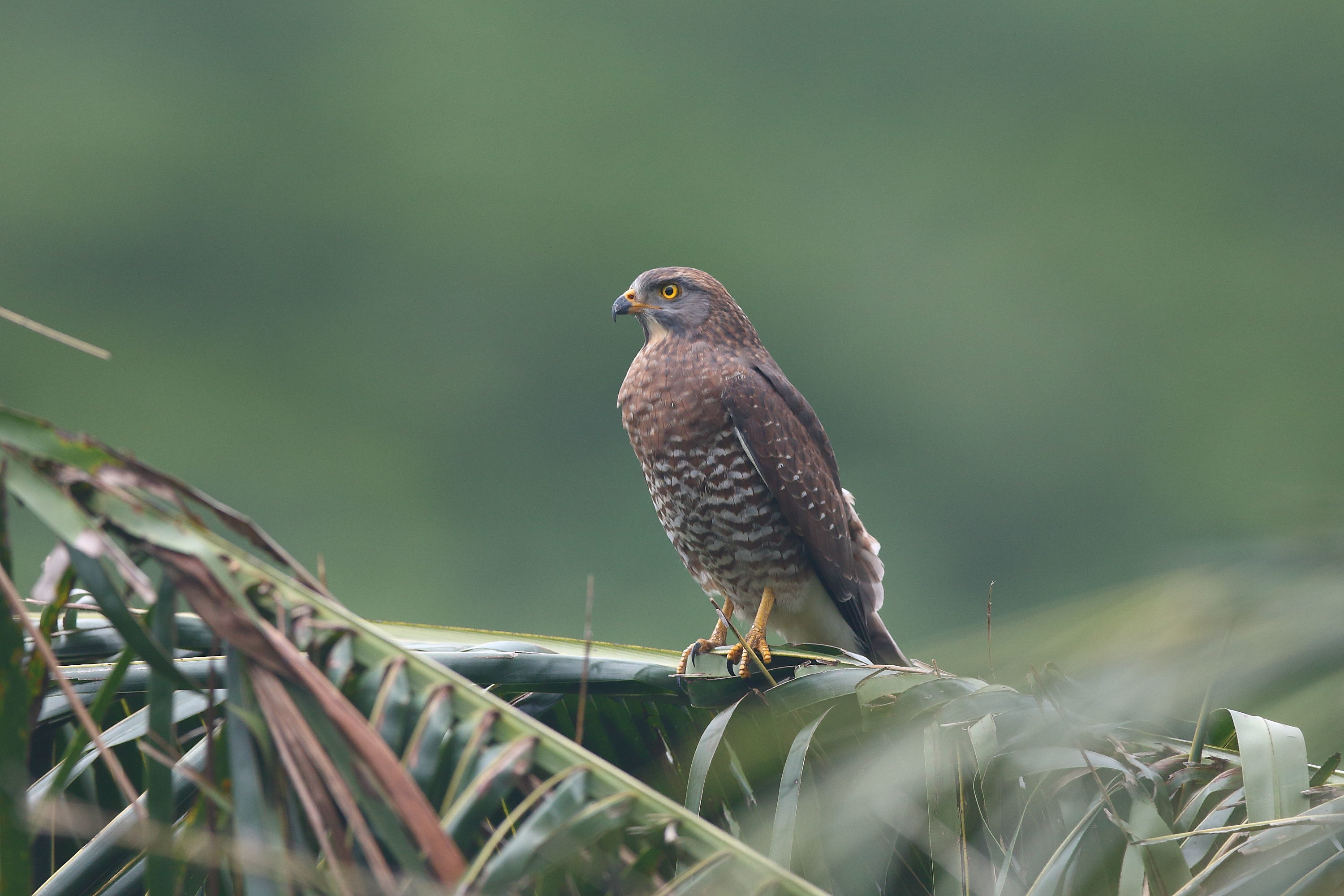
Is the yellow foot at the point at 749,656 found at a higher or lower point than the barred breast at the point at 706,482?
lower

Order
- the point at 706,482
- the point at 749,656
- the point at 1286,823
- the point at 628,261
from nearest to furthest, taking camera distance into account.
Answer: the point at 1286,823 → the point at 749,656 → the point at 706,482 → the point at 628,261

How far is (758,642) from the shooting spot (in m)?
2.74

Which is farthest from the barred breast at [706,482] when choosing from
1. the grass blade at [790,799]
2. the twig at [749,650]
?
the grass blade at [790,799]

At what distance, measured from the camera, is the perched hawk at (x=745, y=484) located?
9.69 feet

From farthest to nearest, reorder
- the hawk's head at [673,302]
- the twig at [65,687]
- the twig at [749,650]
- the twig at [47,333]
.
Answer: the hawk's head at [673,302] → the twig at [749,650] → the twig at [47,333] → the twig at [65,687]

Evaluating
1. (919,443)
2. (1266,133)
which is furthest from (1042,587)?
(1266,133)

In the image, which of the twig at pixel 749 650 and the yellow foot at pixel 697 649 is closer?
the twig at pixel 749 650

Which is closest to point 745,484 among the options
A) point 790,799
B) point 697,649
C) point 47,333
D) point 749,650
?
point 697,649

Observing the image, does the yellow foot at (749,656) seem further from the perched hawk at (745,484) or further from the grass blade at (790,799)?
the grass blade at (790,799)

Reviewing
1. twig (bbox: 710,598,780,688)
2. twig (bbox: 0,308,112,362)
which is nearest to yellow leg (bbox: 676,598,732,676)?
twig (bbox: 710,598,780,688)

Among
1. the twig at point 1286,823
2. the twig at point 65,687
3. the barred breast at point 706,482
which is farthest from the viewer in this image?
the barred breast at point 706,482

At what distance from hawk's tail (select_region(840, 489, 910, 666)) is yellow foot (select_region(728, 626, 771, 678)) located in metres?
0.35

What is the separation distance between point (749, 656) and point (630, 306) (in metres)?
1.48

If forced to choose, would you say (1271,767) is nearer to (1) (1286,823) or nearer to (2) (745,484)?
(1) (1286,823)
